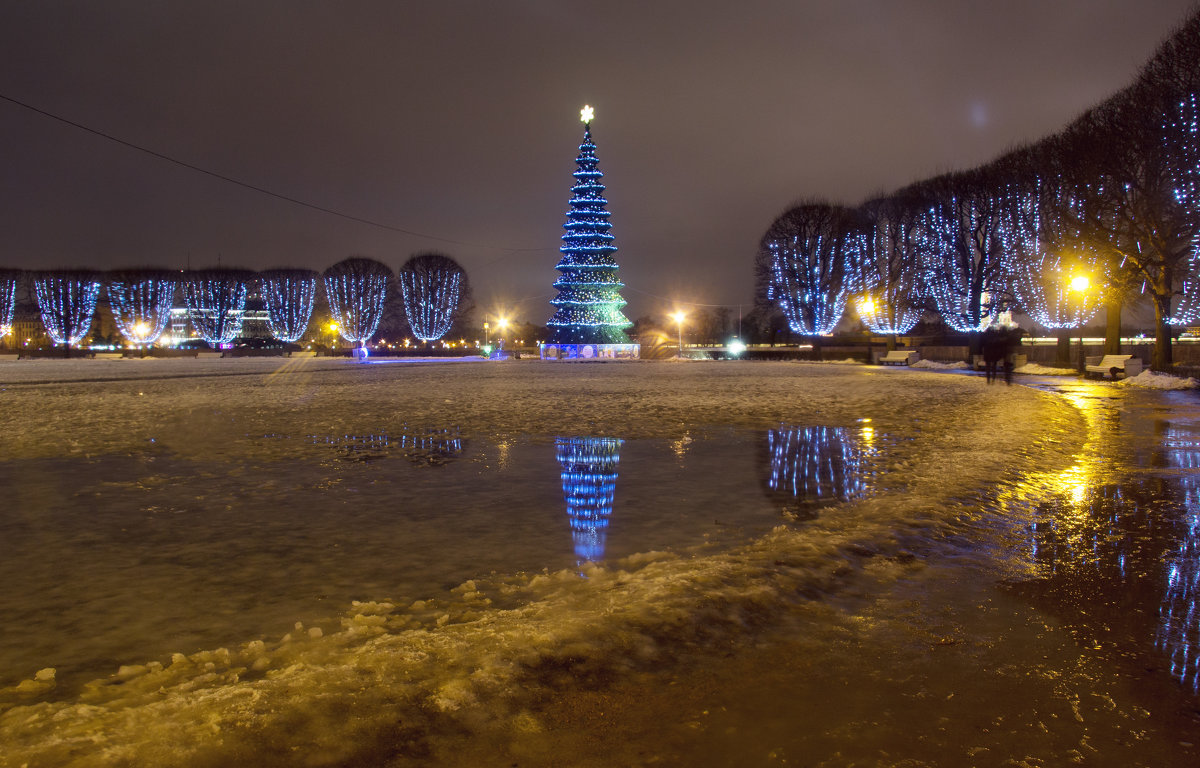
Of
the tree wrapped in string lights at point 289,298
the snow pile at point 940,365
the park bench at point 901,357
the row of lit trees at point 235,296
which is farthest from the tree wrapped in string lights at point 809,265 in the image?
the tree wrapped in string lights at point 289,298

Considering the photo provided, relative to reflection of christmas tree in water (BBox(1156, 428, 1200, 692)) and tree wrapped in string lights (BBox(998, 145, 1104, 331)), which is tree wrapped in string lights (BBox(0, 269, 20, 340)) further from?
reflection of christmas tree in water (BBox(1156, 428, 1200, 692))

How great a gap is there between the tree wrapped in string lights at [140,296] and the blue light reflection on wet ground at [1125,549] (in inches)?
2873

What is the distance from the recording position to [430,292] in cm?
6581

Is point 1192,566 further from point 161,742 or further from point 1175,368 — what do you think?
point 1175,368

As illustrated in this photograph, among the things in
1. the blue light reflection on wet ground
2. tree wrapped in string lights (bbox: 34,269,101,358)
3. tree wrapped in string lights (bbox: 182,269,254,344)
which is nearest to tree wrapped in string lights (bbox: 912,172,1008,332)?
the blue light reflection on wet ground

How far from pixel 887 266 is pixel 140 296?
63.7 m

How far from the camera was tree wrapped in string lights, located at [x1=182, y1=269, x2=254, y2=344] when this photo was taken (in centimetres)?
6438

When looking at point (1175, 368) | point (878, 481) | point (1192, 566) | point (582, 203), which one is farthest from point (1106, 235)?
point (582, 203)

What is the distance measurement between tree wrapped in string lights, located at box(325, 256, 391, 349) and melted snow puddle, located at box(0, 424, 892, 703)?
200 feet

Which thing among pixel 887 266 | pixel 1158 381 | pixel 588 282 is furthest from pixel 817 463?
pixel 588 282

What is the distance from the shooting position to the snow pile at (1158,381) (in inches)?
701

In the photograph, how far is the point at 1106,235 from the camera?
890 inches

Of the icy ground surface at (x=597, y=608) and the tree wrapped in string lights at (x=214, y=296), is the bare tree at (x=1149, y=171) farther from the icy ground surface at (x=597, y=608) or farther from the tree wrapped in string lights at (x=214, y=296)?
the tree wrapped in string lights at (x=214, y=296)

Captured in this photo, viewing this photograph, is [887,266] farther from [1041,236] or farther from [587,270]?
[587,270]
